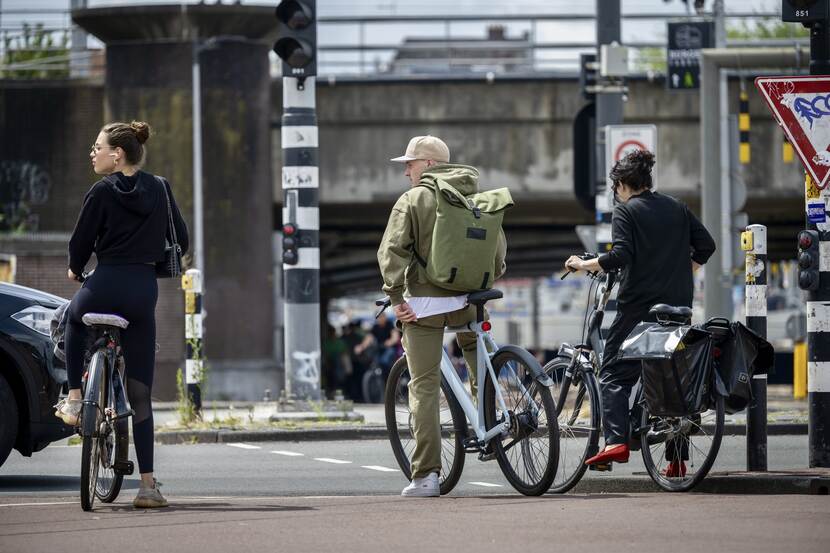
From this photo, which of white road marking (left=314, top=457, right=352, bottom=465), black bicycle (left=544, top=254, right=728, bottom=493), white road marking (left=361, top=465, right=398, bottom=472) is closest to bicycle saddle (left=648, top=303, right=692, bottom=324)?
black bicycle (left=544, top=254, right=728, bottom=493)

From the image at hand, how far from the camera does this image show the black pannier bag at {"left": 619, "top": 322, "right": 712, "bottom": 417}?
8.18 meters

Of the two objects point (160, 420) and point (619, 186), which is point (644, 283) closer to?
point (619, 186)

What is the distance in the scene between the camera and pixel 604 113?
52.0 ft

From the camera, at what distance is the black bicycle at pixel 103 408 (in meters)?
7.86

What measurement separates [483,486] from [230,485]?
5.02 feet

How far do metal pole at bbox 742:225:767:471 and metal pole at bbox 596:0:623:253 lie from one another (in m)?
6.26

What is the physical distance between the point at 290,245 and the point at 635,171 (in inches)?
262

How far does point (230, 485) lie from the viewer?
991 centimetres

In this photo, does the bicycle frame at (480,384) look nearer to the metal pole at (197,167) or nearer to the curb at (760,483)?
the curb at (760,483)

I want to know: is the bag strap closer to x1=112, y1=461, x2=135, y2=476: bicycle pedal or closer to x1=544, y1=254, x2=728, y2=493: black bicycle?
x1=112, y1=461, x2=135, y2=476: bicycle pedal

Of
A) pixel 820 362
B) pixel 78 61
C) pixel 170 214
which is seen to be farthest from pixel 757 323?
pixel 78 61

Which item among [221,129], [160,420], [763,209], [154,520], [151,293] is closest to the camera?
[154,520]

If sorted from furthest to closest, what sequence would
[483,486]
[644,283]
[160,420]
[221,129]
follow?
[221,129] < [160,420] < [483,486] < [644,283]

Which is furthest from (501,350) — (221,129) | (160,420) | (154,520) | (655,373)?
(221,129)
